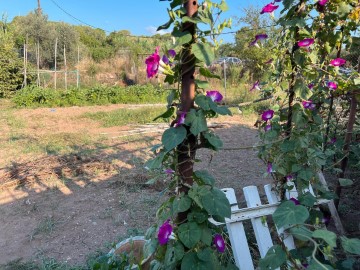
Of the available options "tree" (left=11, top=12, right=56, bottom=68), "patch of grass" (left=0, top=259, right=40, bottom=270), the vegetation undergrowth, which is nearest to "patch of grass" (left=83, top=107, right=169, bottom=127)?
the vegetation undergrowth

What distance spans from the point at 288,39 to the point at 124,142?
4504 millimetres

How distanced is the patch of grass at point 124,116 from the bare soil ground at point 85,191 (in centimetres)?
150

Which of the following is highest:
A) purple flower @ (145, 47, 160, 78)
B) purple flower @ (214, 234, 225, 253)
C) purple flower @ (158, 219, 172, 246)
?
purple flower @ (145, 47, 160, 78)

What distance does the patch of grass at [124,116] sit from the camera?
8016mm

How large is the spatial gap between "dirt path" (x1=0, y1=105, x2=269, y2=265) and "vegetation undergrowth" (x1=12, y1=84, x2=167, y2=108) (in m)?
5.56

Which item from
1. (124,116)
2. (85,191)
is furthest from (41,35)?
(85,191)

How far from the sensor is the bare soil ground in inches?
106

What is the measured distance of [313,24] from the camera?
6.28 feet

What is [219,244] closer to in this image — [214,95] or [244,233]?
[214,95]

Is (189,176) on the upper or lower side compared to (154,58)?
lower

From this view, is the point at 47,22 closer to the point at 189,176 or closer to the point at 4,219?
the point at 4,219

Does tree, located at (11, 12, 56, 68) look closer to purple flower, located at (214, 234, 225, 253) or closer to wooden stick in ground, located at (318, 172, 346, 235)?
wooden stick in ground, located at (318, 172, 346, 235)

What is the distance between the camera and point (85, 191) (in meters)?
3.74

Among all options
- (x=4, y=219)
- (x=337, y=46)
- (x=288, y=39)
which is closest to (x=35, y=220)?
(x=4, y=219)
